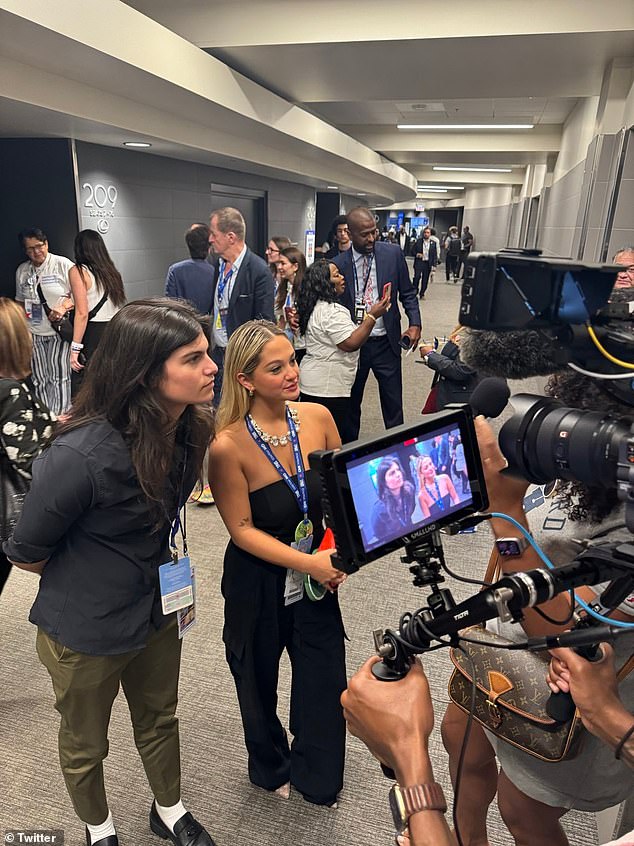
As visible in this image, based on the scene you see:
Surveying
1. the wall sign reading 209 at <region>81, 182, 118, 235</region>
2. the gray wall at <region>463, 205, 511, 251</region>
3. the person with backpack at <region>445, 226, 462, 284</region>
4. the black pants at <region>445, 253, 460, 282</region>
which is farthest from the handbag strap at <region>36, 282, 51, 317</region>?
the gray wall at <region>463, 205, 511, 251</region>

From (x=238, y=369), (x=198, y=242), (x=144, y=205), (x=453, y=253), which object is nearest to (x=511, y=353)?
(x=238, y=369)

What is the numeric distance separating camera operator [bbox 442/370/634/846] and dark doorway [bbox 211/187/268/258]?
801 centimetres

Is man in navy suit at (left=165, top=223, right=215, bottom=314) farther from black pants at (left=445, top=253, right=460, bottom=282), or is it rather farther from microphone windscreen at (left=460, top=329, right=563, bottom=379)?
black pants at (left=445, top=253, right=460, bottom=282)

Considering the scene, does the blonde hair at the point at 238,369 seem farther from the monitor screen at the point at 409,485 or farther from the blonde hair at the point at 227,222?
the blonde hair at the point at 227,222

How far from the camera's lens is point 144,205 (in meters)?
6.31

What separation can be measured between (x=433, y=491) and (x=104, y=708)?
3.36 feet

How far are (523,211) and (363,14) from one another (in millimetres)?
11430

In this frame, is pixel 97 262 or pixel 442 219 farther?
pixel 442 219

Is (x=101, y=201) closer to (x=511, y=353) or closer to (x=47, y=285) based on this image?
(x=47, y=285)

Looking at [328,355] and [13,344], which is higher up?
[13,344]

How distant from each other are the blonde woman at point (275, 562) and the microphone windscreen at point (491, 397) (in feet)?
2.20

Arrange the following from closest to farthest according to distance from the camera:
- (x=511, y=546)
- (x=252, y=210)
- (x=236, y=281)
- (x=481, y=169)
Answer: (x=511, y=546) → (x=236, y=281) → (x=252, y=210) → (x=481, y=169)

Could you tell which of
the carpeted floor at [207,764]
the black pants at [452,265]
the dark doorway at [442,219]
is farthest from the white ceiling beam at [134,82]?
the dark doorway at [442,219]

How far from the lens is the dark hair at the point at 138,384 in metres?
1.25
